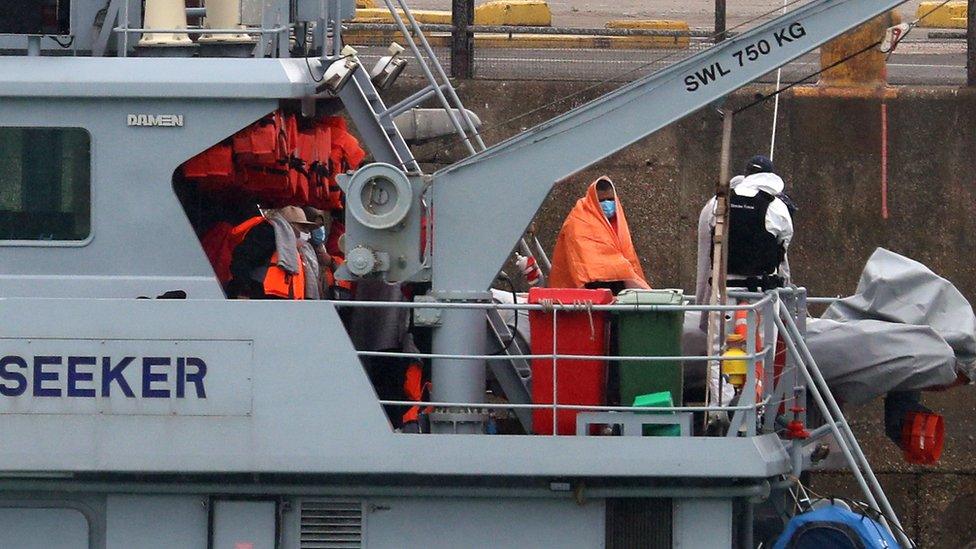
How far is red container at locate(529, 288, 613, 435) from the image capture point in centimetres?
655

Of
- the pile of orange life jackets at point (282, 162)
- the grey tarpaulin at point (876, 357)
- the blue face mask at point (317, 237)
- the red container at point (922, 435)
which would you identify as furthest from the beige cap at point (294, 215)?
the red container at point (922, 435)

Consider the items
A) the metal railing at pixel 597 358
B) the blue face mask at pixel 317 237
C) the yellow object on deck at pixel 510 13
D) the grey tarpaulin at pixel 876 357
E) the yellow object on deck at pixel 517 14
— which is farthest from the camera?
the yellow object on deck at pixel 517 14

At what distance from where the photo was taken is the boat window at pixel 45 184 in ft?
21.8

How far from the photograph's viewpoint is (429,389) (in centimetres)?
690

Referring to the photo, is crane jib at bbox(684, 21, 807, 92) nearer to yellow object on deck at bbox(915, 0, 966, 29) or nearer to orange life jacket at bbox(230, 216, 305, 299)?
orange life jacket at bbox(230, 216, 305, 299)

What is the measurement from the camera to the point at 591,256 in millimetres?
7766

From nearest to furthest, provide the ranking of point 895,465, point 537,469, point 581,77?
point 537,469, point 895,465, point 581,77

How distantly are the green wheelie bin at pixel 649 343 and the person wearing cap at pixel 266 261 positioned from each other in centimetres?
155

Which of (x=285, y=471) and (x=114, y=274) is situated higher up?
(x=114, y=274)

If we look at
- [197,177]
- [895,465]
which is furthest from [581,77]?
[197,177]

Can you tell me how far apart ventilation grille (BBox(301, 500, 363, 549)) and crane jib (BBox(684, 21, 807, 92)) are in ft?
8.28

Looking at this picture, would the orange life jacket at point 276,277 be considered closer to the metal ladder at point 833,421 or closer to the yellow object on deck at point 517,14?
the metal ladder at point 833,421

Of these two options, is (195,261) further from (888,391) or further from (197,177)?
(888,391)

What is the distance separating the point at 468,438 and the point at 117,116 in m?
2.23
